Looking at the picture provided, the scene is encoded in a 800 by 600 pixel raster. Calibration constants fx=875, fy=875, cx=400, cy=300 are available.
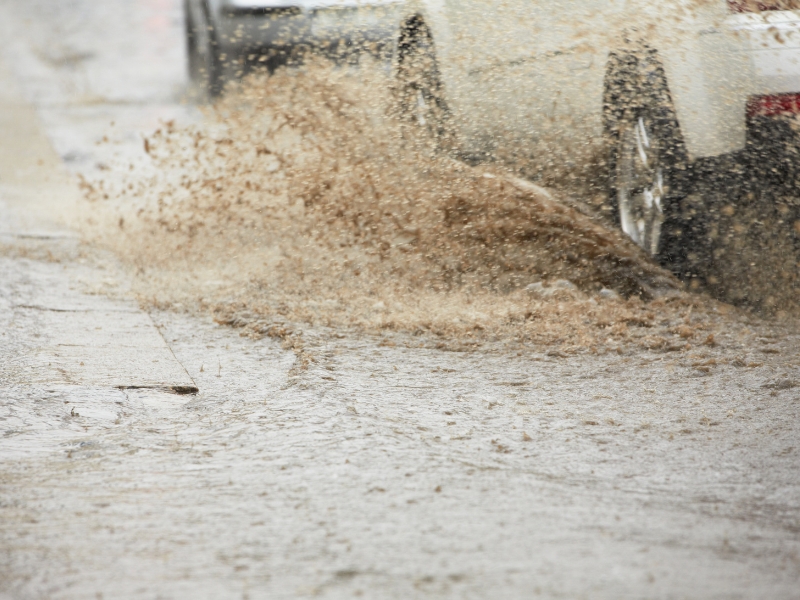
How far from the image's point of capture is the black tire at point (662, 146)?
13.1 ft

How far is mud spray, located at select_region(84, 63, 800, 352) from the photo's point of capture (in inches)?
158

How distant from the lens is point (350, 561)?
191 centimetres

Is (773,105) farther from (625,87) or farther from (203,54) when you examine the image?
(203,54)

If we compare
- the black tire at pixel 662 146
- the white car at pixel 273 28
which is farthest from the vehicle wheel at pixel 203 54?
the black tire at pixel 662 146

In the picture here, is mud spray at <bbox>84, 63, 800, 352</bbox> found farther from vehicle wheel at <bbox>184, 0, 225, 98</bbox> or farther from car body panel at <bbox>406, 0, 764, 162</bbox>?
vehicle wheel at <bbox>184, 0, 225, 98</bbox>

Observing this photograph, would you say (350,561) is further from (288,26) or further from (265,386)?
(288,26)

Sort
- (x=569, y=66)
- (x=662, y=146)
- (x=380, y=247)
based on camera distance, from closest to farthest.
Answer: (x=662, y=146) → (x=569, y=66) → (x=380, y=247)

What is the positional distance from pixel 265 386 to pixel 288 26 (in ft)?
16.8

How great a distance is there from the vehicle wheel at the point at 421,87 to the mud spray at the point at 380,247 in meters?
0.09

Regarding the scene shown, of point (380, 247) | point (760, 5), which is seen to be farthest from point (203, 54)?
point (760, 5)

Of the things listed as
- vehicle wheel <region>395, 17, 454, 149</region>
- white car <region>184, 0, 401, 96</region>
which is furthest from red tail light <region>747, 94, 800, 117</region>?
white car <region>184, 0, 401, 96</region>

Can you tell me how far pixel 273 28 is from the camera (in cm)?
782

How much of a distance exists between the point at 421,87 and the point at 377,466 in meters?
3.16

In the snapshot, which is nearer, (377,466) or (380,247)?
(377,466)
